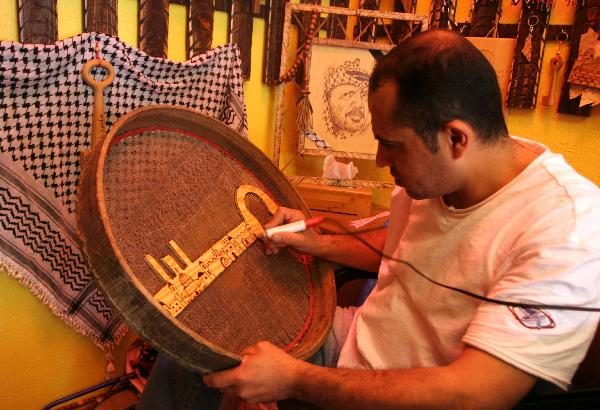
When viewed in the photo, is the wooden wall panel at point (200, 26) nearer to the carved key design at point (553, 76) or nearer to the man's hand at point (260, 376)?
the man's hand at point (260, 376)

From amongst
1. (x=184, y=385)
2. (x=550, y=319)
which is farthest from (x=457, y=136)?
(x=184, y=385)

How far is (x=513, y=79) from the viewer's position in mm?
1982

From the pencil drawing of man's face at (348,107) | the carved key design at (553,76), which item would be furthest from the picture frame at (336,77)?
the carved key design at (553,76)

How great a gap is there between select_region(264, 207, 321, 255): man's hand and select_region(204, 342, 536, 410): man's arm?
0.30 metres

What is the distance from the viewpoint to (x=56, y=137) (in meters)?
1.35

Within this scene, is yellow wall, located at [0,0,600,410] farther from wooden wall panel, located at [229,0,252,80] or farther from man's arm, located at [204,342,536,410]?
man's arm, located at [204,342,536,410]

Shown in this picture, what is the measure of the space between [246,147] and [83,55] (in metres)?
0.55

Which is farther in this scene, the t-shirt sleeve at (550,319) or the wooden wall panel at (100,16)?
the wooden wall panel at (100,16)

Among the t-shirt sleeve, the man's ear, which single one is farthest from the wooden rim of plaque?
the man's ear

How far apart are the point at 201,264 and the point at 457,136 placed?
1.90 feet

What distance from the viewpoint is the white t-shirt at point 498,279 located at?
2.52 feet

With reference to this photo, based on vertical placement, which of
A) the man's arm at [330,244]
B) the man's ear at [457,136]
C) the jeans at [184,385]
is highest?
the man's ear at [457,136]

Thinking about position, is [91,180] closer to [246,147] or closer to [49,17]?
[246,147]

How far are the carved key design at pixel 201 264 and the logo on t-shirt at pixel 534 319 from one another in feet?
1.93
